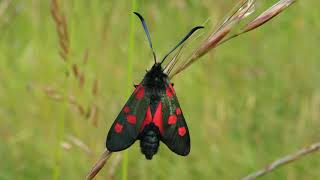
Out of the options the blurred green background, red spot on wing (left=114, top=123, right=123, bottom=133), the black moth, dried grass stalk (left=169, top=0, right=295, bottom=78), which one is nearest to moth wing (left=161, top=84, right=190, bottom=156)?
the black moth

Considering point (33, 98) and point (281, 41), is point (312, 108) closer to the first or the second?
point (281, 41)

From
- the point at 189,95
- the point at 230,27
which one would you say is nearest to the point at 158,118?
the point at 230,27

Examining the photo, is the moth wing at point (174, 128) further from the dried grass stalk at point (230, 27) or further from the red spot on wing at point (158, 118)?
the dried grass stalk at point (230, 27)

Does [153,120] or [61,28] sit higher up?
[61,28]

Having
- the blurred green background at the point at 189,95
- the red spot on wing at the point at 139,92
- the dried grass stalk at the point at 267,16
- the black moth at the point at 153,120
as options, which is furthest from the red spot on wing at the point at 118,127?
the blurred green background at the point at 189,95

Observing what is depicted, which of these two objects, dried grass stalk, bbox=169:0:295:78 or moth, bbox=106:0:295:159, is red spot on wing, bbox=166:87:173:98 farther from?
dried grass stalk, bbox=169:0:295:78

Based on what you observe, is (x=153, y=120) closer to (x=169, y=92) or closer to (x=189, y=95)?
(x=169, y=92)
